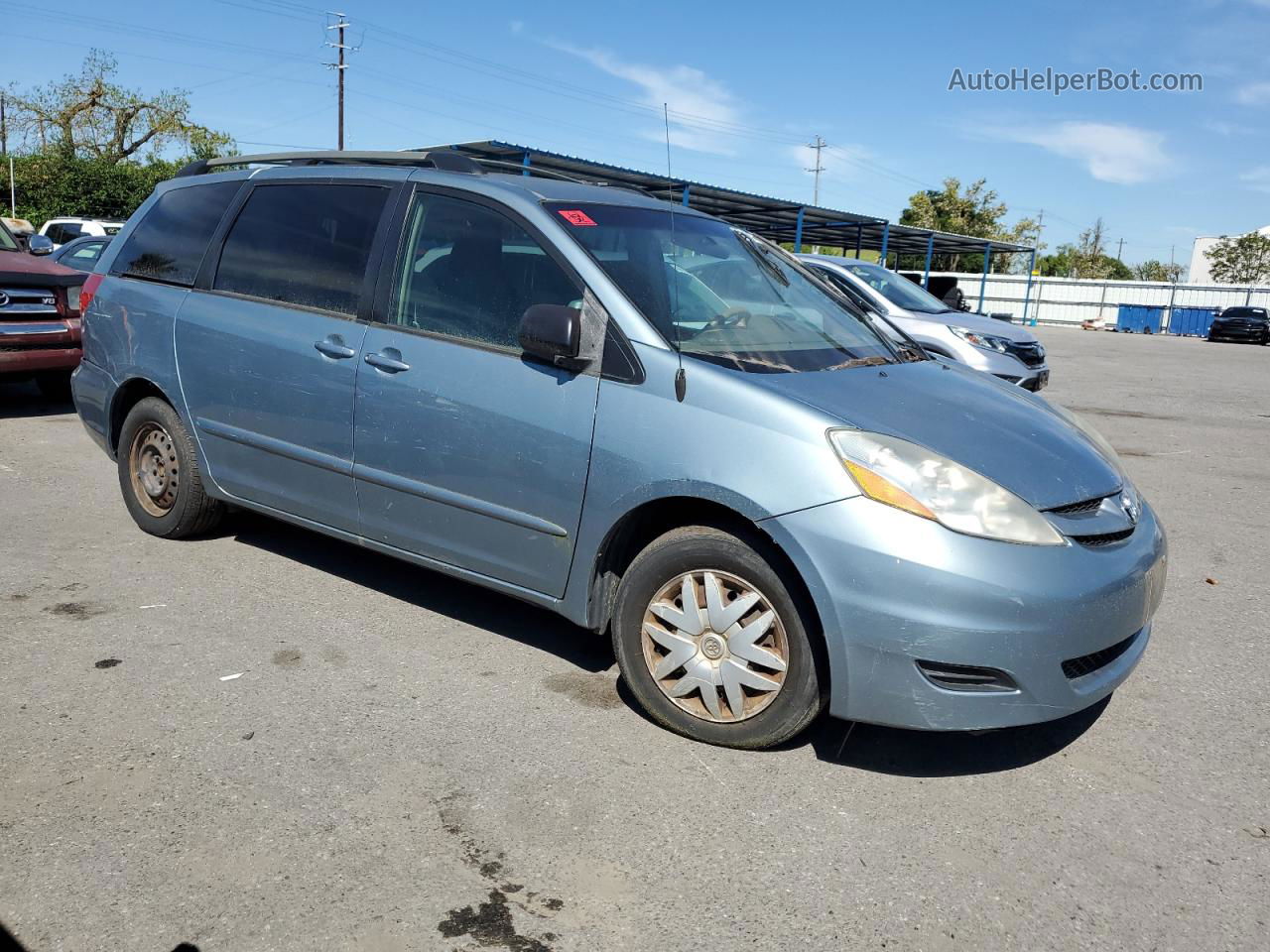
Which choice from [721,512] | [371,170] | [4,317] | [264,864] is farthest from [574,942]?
[4,317]

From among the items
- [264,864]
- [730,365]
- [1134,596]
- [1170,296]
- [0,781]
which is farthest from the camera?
[1170,296]

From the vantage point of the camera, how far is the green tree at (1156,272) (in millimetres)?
99125

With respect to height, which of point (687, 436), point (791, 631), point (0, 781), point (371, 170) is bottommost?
point (0, 781)

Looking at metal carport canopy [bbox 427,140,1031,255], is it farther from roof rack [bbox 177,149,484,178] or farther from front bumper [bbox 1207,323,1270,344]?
front bumper [bbox 1207,323,1270,344]

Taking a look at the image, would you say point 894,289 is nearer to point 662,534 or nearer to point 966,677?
point 662,534

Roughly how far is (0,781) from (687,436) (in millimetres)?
2255

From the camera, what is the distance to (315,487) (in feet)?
14.3

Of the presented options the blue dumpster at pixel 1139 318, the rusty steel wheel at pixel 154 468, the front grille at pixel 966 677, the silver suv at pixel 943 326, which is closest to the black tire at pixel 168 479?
the rusty steel wheel at pixel 154 468

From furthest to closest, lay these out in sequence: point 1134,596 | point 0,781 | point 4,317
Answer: point 4,317, point 1134,596, point 0,781

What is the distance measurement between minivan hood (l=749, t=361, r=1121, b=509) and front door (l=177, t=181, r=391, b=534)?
182 cm

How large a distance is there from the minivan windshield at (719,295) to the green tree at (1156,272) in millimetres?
103886

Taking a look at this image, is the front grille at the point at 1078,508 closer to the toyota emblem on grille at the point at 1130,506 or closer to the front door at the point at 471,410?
the toyota emblem on grille at the point at 1130,506

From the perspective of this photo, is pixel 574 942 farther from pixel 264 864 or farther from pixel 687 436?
pixel 687 436

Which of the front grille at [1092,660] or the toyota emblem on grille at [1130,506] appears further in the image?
the toyota emblem on grille at [1130,506]
